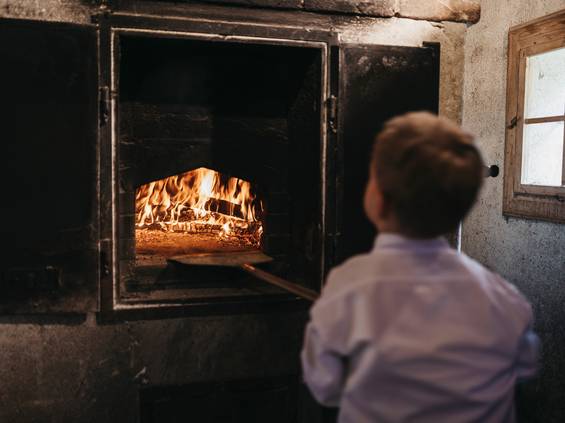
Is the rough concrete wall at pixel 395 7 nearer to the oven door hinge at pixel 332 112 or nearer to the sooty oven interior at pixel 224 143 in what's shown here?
the sooty oven interior at pixel 224 143

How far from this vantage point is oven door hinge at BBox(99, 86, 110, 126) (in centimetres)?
246

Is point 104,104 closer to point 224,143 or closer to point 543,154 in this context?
point 224,143

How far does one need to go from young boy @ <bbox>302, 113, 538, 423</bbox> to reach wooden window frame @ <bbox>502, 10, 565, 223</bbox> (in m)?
2.32

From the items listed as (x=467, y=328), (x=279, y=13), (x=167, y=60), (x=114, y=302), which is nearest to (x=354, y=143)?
(x=279, y=13)

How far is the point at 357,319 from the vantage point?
1.13 meters

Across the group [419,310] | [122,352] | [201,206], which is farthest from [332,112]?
[419,310]

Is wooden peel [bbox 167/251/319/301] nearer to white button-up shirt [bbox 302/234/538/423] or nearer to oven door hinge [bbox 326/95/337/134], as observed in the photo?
oven door hinge [bbox 326/95/337/134]

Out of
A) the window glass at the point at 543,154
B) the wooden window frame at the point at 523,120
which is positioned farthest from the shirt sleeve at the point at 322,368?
the window glass at the point at 543,154

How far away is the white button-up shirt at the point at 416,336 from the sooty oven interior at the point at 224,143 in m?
1.61

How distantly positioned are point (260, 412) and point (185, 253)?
924mm

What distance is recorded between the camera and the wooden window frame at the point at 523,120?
3.22 meters

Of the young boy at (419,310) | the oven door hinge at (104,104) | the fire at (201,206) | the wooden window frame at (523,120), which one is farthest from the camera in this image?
the fire at (201,206)

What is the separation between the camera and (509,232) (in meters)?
3.77

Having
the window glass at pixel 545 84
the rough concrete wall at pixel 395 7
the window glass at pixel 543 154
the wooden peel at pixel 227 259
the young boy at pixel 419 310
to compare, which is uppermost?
the rough concrete wall at pixel 395 7
